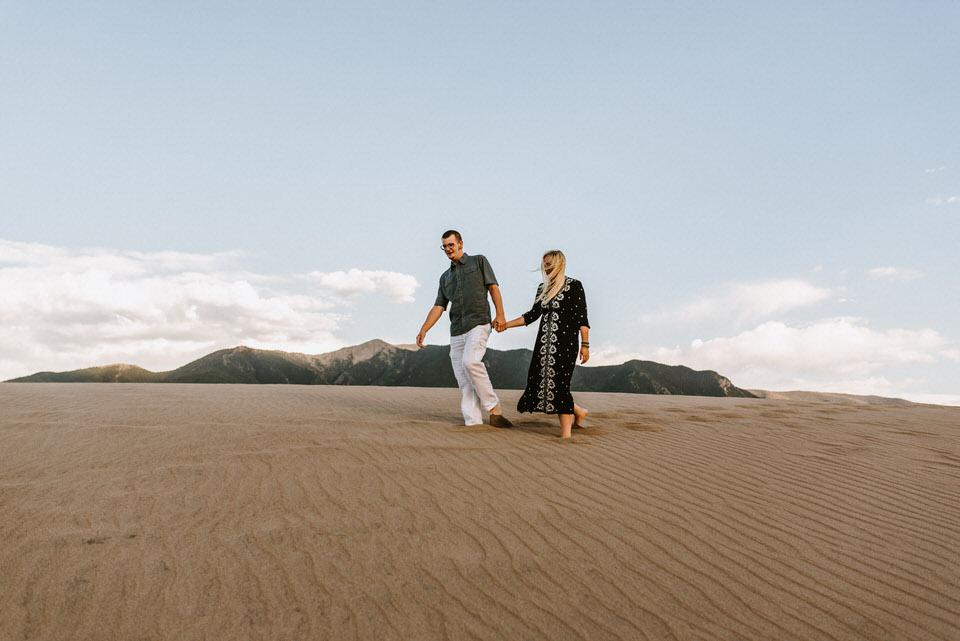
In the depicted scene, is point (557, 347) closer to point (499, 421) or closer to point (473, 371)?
point (473, 371)

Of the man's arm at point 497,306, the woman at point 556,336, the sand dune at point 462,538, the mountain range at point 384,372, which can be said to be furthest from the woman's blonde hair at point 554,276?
the mountain range at point 384,372

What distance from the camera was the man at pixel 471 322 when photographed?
648 centimetres

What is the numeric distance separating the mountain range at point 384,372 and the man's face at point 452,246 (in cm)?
3641

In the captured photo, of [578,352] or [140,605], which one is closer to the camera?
[140,605]

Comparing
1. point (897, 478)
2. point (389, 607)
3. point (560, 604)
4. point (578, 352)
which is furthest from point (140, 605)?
point (897, 478)

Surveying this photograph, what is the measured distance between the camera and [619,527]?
328cm

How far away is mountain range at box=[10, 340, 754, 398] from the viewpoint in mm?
47406

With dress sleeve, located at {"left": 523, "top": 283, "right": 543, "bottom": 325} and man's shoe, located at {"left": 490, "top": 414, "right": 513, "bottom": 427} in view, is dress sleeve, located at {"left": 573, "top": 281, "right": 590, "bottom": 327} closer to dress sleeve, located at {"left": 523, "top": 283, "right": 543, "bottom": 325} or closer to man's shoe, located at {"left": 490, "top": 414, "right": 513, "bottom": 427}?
dress sleeve, located at {"left": 523, "top": 283, "right": 543, "bottom": 325}

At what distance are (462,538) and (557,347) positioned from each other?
336 cm

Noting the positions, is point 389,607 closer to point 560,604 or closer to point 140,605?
point 560,604

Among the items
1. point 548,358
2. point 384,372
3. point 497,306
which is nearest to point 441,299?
point 497,306

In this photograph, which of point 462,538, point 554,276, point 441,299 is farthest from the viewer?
point 441,299

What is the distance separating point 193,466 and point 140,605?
1.91 metres

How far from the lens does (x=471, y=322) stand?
6531 millimetres
